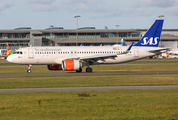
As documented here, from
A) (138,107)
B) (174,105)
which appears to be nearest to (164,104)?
(174,105)

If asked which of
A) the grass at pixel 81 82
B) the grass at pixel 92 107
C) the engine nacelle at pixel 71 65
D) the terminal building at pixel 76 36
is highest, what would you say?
the terminal building at pixel 76 36

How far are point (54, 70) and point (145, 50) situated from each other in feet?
47.3

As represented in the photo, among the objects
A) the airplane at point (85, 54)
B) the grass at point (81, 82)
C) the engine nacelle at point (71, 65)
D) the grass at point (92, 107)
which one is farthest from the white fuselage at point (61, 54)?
the grass at point (92, 107)

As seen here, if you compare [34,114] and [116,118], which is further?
[34,114]

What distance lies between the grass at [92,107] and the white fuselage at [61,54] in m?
22.9

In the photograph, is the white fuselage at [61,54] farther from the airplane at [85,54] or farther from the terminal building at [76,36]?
the terminal building at [76,36]

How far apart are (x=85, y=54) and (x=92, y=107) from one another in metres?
26.8

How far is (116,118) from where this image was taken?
37.7 feet

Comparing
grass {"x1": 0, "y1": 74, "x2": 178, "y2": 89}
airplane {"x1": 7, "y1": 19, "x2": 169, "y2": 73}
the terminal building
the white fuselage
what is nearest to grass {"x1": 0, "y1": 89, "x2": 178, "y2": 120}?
grass {"x1": 0, "y1": 74, "x2": 178, "y2": 89}

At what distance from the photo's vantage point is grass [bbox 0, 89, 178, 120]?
11.9 m

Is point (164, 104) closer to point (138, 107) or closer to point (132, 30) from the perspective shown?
point (138, 107)

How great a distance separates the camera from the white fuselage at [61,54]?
39094 mm

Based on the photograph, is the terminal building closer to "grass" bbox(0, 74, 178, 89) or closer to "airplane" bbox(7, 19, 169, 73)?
"airplane" bbox(7, 19, 169, 73)

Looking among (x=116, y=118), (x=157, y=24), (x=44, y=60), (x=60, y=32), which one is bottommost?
(x=116, y=118)
